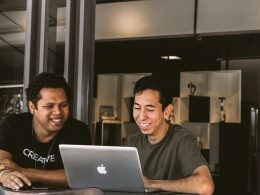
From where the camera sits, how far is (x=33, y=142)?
2.68 metres

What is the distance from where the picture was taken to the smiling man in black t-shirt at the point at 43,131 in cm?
262

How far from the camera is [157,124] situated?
2340 mm

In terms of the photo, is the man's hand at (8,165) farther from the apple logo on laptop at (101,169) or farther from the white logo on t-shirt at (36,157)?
the apple logo on laptop at (101,169)

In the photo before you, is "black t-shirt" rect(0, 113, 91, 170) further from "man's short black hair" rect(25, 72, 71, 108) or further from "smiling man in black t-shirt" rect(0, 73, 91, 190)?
"man's short black hair" rect(25, 72, 71, 108)

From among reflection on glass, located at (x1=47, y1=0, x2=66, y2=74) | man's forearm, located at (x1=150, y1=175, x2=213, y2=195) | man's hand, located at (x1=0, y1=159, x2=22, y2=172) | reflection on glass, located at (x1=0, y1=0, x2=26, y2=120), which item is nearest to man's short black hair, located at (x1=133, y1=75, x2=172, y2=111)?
man's forearm, located at (x1=150, y1=175, x2=213, y2=195)

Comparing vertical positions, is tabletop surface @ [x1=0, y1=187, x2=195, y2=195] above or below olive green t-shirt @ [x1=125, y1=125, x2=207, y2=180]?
below

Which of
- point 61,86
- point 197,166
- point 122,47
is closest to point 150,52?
point 122,47

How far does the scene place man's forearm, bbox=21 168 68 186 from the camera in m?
2.35

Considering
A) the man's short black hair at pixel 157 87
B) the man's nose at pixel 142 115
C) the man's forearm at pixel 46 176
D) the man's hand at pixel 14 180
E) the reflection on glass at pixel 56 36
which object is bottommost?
the man's forearm at pixel 46 176

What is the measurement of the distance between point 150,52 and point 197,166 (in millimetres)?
5412

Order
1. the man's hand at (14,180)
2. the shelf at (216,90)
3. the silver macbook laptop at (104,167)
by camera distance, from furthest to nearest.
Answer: the shelf at (216,90) → the man's hand at (14,180) → the silver macbook laptop at (104,167)

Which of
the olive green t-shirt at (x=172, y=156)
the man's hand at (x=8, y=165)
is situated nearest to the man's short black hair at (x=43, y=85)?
the man's hand at (x=8, y=165)

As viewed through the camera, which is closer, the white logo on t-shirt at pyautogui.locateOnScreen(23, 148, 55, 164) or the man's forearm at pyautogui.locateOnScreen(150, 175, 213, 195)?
the man's forearm at pyautogui.locateOnScreen(150, 175, 213, 195)

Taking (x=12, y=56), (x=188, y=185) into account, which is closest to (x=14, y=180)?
(x=188, y=185)
